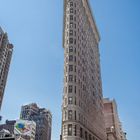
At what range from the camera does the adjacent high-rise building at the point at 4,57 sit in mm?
139875

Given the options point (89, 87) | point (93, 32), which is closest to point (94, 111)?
point (89, 87)

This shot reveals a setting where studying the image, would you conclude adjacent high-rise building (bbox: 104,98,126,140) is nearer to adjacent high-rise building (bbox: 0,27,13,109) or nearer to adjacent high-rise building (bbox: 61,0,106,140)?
adjacent high-rise building (bbox: 61,0,106,140)

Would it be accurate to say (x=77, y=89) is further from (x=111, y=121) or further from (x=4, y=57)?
(x=4, y=57)

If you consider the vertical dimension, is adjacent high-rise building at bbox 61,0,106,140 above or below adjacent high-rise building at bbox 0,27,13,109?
below

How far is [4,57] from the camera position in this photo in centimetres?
14825

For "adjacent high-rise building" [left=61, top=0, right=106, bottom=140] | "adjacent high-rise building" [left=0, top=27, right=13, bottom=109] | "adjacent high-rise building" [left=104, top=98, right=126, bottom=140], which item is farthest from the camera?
"adjacent high-rise building" [left=0, top=27, right=13, bottom=109]

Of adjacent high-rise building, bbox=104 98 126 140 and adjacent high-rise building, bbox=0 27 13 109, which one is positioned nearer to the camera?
adjacent high-rise building, bbox=104 98 126 140

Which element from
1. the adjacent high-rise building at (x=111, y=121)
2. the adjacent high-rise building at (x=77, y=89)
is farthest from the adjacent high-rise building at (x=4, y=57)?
the adjacent high-rise building at (x=77, y=89)

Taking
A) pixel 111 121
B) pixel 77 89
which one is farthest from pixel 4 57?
pixel 77 89

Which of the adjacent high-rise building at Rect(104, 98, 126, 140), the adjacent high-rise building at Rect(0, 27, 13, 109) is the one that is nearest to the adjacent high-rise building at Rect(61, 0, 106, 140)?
the adjacent high-rise building at Rect(104, 98, 126, 140)

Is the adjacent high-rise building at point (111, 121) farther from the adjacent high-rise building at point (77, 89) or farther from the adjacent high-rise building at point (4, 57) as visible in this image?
the adjacent high-rise building at point (4, 57)

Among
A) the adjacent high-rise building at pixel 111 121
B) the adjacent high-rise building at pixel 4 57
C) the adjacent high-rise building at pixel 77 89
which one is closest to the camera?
the adjacent high-rise building at pixel 77 89

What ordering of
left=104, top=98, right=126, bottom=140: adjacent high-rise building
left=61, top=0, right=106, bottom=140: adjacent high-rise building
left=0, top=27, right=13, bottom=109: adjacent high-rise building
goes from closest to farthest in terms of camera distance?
1. left=61, top=0, right=106, bottom=140: adjacent high-rise building
2. left=104, top=98, right=126, bottom=140: adjacent high-rise building
3. left=0, top=27, right=13, bottom=109: adjacent high-rise building

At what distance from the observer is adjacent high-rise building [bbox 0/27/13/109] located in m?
140
